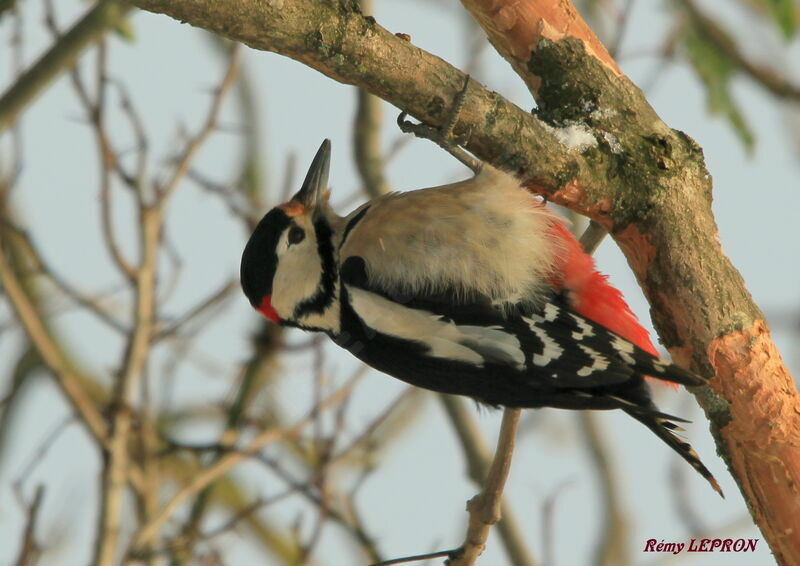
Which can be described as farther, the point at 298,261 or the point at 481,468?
the point at 481,468

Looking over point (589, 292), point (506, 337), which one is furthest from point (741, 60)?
point (506, 337)

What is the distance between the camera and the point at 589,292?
246 cm

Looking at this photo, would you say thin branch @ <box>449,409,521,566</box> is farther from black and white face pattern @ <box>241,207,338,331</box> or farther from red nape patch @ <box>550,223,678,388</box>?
black and white face pattern @ <box>241,207,338,331</box>

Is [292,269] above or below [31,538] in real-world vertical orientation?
above

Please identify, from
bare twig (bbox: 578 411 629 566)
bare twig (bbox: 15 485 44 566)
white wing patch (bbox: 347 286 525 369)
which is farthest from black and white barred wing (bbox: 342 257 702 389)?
bare twig (bbox: 578 411 629 566)

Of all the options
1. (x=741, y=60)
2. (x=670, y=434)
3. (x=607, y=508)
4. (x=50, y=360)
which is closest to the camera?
(x=670, y=434)

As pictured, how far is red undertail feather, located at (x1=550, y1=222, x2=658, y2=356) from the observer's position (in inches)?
96.6

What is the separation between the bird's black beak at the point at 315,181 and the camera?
2.63 meters

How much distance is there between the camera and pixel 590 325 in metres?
2.36

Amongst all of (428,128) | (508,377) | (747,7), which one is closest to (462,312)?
(508,377)

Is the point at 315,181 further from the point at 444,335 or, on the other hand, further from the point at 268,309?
the point at 444,335

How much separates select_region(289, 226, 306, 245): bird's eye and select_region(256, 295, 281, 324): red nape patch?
0.15 m

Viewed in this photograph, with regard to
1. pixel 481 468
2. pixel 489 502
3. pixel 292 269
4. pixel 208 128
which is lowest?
pixel 489 502

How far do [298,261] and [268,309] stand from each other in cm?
15
